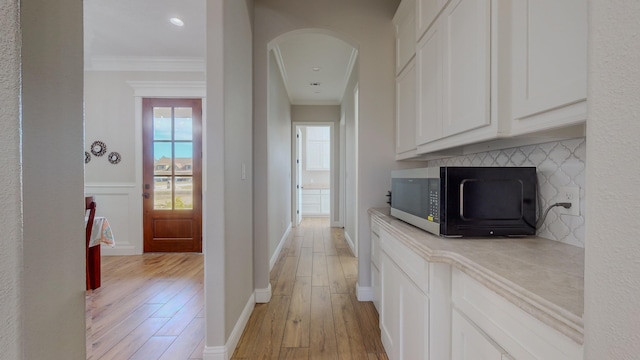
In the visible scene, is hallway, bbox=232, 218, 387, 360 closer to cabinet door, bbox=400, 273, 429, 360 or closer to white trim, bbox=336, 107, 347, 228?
cabinet door, bbox=400, 273, 429, 360

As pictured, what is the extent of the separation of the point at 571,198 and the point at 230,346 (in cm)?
196

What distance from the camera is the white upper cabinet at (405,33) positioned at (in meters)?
2.00

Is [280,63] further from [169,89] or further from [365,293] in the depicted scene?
[365,293]

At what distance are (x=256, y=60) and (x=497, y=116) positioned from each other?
2.04m

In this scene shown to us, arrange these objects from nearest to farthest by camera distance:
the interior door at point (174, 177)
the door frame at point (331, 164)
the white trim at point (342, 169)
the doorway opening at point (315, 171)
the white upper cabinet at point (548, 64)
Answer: the white upper cabinet at point (548, 64)
the interior door at point (174, 177)
the white trim at point (342, 169)
the door frame at point (331, 164)
the doorway opening at point (315, 171)

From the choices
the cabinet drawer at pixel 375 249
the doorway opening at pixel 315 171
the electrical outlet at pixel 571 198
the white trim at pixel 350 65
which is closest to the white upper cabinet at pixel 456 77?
the electrical outlet at pixel 571 198

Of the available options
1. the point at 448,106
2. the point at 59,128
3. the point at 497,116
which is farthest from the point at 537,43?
the point at 59,128

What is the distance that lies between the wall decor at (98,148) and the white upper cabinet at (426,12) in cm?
429

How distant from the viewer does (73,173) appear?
1.93 ft

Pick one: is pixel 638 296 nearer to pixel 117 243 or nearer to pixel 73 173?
pixel 73 173

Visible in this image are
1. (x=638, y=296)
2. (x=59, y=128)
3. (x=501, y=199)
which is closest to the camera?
(x=638, y=296)

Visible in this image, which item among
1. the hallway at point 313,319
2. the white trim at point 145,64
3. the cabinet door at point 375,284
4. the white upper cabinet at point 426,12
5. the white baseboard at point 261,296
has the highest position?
the white trim at point 145,64

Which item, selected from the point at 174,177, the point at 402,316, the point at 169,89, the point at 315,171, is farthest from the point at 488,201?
the point at 315,171

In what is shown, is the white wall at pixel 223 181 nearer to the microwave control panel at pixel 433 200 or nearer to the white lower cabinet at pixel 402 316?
the white lower cabinet at pixel 402 316
